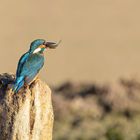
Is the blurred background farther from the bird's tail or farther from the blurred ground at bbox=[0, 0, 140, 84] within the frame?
the bird's tail

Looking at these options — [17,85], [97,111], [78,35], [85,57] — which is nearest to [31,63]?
[17,85]

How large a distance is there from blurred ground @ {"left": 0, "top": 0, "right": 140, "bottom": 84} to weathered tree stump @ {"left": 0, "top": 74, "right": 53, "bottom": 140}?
27.5 metres

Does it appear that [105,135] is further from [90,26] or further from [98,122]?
[90,26]

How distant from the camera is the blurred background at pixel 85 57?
2447 cm

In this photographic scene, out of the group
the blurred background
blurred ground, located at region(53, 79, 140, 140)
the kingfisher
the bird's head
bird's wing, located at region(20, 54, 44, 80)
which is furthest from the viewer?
the blurred background

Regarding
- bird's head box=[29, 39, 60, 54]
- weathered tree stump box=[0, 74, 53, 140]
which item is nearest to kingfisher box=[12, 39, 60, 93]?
bird's head box=[29, 39, 60, 54]

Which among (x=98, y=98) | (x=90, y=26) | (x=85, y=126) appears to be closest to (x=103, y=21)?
(x=90, y=26)

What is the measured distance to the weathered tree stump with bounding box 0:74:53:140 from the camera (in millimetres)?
10508

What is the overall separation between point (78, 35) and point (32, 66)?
121ft

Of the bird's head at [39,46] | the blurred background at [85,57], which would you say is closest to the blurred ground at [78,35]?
the blurred background at [85,57]

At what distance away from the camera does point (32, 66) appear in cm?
1131

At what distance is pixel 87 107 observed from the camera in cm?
2577

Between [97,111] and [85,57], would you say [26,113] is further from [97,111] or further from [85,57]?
[85,57]

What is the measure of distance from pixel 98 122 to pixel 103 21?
26613mm
